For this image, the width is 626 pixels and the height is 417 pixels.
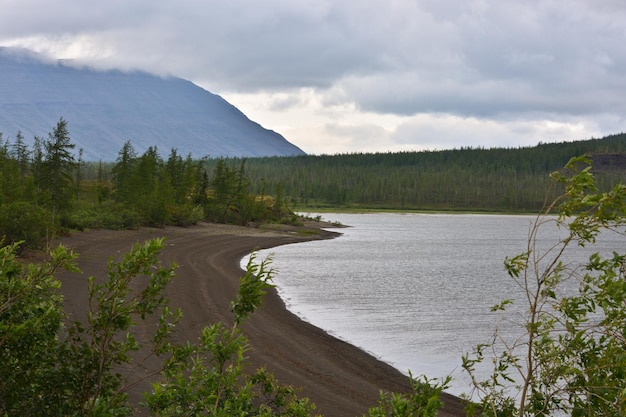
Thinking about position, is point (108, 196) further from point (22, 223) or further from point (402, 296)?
point (402, 296)

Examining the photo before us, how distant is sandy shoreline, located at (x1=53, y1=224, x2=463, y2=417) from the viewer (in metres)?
16.1

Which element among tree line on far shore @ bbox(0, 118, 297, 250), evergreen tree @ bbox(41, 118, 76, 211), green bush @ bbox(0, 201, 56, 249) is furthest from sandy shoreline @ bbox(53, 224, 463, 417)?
evergreen tree @ bbox(41, 118, 76, 211)

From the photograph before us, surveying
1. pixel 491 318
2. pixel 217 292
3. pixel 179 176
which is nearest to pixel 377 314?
pixel 491 318

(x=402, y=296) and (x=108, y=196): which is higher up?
(x=108, y=196)

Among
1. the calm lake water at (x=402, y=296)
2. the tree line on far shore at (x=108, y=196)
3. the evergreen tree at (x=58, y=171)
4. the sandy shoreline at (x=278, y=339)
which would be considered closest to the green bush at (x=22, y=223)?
the tree line on far shore at (x=108, y=196)

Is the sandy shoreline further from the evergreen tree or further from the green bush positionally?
the evergreen tree

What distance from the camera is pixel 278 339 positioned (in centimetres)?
2208

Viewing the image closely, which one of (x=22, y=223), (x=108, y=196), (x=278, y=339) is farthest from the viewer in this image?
(x=108, y=196)

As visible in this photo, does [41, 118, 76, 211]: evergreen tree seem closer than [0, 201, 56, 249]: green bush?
No

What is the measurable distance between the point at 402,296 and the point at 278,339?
1500cm

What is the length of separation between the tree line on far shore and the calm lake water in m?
11.4

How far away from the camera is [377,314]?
1167 inches

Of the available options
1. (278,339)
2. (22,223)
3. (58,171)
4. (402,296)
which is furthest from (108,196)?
(278,339)

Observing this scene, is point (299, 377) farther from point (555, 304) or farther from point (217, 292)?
point (217, 292)
